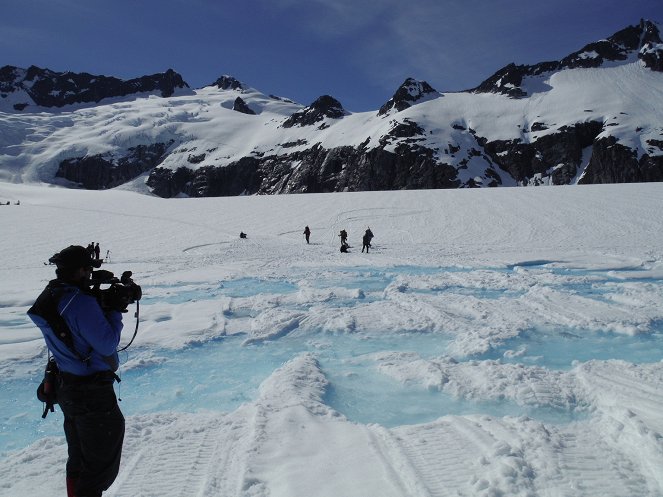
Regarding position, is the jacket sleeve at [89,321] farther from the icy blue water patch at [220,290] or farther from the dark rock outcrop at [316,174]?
the dark rock outcrop at [316,174]

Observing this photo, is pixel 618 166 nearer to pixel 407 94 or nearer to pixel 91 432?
pixel 407 94

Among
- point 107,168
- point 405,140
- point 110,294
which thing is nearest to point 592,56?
point 405,140

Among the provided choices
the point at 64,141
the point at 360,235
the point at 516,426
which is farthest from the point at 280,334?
the point at 64,141

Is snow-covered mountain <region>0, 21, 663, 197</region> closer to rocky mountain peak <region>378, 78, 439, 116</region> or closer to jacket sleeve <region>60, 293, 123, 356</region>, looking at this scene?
rocky mountain peak <region>378, 78, 439, 116</region>

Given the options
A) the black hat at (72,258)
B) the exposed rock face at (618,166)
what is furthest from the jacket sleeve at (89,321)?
the exposed rock face at (618,166)

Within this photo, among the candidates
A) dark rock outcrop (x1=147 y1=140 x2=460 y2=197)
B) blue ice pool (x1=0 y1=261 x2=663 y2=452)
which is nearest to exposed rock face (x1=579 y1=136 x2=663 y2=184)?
dark rock outcrop (x1=147 y1=140 x2=460 y2=197)

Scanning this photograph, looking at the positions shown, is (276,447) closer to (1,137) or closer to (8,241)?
(8,241)

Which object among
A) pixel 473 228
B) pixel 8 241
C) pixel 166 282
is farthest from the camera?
pixel 473 228
